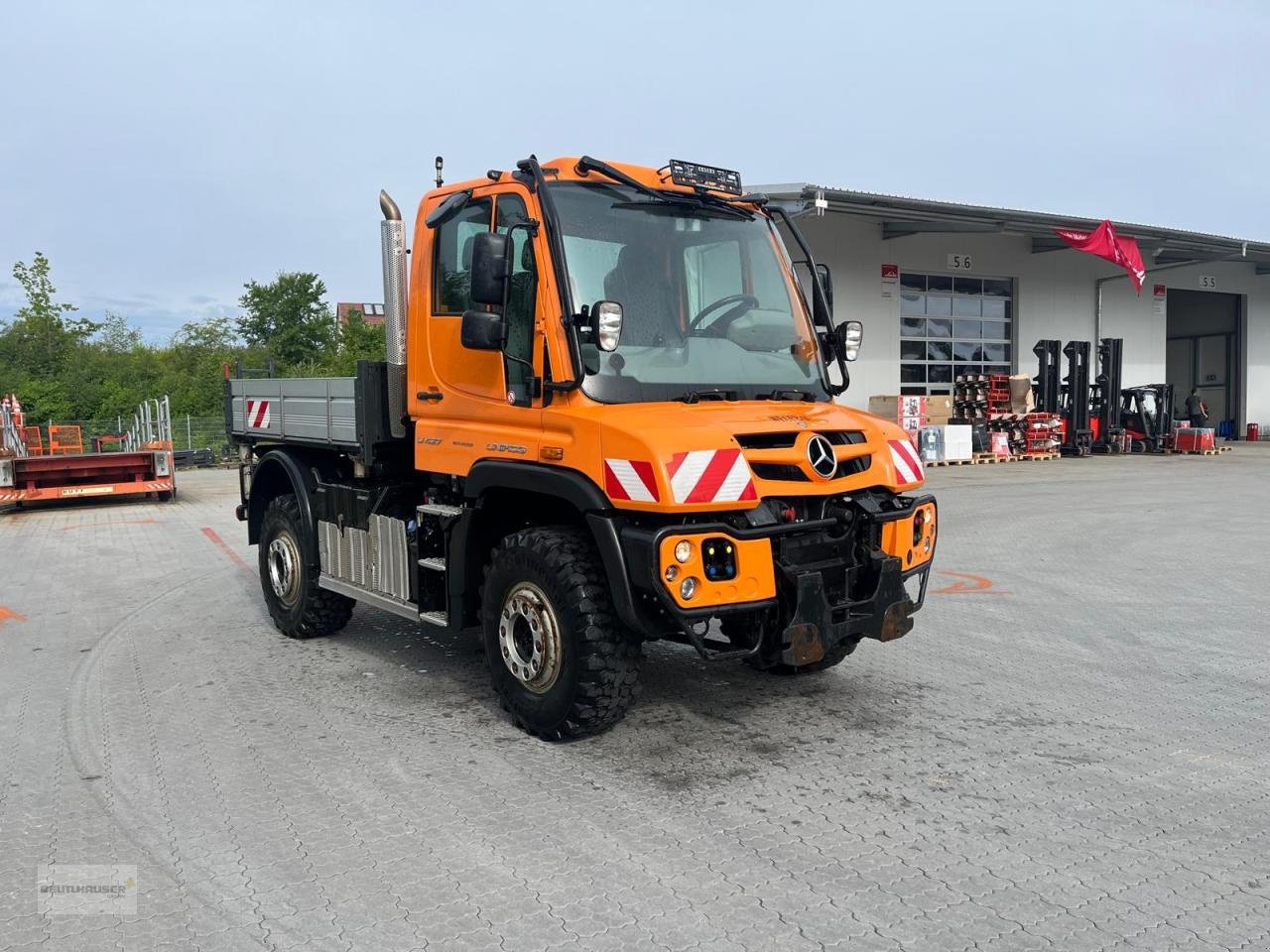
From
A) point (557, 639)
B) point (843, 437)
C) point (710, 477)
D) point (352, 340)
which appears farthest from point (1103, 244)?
Answer: point (352, 340)

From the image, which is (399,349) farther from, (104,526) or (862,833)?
(104,526)

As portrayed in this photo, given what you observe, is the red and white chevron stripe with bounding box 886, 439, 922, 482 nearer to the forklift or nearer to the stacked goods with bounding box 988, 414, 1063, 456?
the stacked goods with bounding box 988, 414, 1063, 456

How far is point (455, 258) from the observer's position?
5480 mm

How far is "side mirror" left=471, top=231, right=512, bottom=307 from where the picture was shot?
4598 millimetres

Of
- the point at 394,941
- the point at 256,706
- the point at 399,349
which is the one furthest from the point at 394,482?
the point at 394,941

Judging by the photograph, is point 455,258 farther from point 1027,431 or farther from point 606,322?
point 1027,431

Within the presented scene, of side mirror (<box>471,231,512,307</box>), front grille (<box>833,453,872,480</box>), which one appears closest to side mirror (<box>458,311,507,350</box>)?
side mirror (<box>471,231,512,307</box>)

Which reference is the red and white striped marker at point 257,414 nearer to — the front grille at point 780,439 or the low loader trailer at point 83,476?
the front grille at point 780,439

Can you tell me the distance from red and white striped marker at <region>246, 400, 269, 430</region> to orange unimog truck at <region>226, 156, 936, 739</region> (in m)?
1.85

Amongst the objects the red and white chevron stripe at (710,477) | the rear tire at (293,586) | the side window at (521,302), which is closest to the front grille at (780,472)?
the red and white chevron stripe at (710,477)

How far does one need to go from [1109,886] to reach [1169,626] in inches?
174

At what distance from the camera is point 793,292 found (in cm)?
558

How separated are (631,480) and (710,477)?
327mm

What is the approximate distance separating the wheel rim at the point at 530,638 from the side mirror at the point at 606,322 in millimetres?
1165
